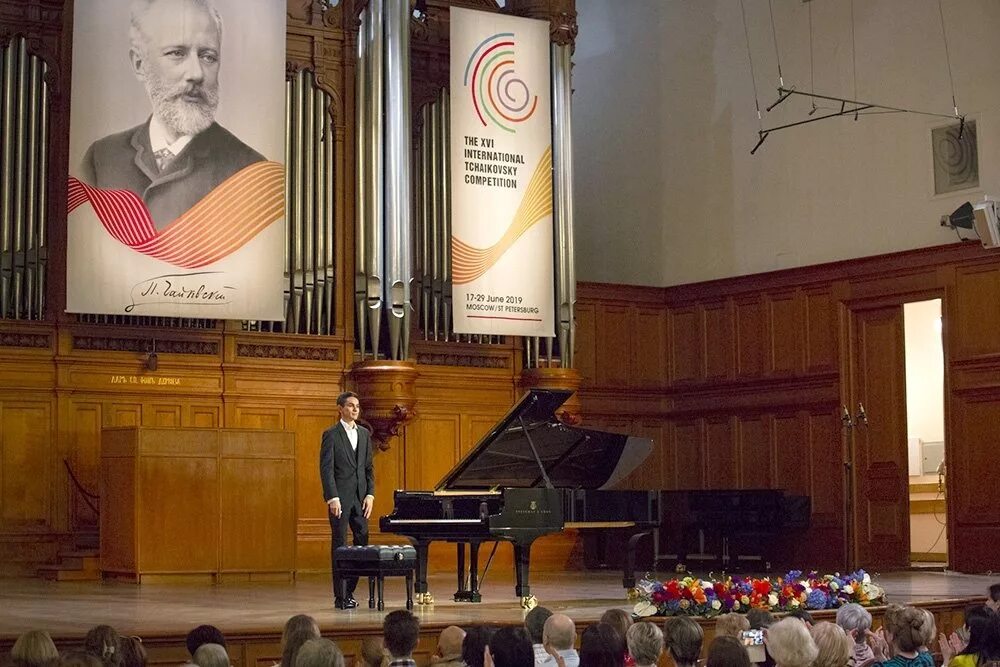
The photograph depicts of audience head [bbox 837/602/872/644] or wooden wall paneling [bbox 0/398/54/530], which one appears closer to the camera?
audience head [bbox 837/602/872/644]

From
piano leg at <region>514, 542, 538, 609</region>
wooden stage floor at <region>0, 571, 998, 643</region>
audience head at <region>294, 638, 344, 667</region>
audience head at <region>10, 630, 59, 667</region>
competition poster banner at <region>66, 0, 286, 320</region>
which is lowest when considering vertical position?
wooden stage floor at <region>0, 571, 998, 643</region>

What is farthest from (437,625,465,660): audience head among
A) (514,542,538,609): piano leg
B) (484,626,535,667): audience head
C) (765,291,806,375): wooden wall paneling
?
Answer: (765,291,806,375): wooden wall paneling

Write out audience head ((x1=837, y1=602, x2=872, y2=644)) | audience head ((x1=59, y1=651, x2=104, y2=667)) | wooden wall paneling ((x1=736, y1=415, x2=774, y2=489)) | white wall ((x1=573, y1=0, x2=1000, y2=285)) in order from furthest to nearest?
1. wooden wall paneling ((x1=736, y1=415, x2=774, y2=489))
2. white wall ((x1=573, y1=0, x2=1000, y2=285))
3. audience head ((x1=837, y1=602, x2=872, y2=644))
4. audience head ((x1=59, y1=651, x2=104, y2=667))

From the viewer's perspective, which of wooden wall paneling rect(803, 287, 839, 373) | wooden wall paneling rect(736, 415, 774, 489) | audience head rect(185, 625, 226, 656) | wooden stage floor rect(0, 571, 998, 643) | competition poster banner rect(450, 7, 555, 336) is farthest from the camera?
wooden wall paneling rect(736, 415, 774, 489)

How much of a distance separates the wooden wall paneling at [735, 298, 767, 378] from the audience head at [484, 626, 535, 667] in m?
10.9

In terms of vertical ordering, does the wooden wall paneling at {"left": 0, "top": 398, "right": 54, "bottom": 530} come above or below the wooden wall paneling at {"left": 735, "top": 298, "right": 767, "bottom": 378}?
below

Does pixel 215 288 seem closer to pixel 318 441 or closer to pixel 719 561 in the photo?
pixel 318 441

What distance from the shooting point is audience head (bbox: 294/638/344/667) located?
4.52 metres

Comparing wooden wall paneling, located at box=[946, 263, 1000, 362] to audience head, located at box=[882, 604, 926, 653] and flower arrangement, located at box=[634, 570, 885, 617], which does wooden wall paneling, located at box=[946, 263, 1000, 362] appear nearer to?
flower arrangement, located at box=[634, 570, 885, 617]

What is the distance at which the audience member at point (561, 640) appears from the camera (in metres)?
5.91

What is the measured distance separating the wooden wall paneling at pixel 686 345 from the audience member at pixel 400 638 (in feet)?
36.0

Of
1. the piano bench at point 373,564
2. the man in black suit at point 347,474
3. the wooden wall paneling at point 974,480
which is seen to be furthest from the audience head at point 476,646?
the wooden wall paneling at point 974,480

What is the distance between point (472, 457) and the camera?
10.5 meters

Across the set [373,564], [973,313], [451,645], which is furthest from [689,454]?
Answer: [451,645]
